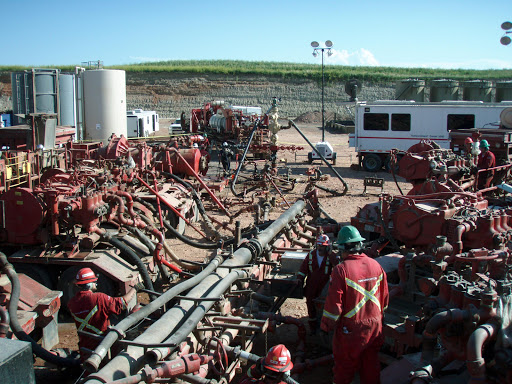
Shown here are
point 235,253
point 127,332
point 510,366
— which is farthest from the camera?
point 235,253

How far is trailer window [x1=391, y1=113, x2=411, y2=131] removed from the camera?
2048 centimetres

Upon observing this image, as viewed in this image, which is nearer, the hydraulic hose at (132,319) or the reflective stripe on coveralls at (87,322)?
the hydraulic hose at (132,319)

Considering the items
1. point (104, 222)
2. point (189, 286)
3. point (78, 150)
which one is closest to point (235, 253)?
point (189, 286)

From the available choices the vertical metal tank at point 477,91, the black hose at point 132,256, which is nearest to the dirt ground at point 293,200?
the black hose at point 132,256

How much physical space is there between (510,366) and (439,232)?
11.2ft

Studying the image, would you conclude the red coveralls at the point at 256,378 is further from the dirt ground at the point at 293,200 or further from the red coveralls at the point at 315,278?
the red coveralls at the point at 315,278

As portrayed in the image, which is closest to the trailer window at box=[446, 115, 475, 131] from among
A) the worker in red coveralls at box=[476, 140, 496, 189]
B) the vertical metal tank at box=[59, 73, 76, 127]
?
the worker in red coveralls at box=[476, 140, 496, 189]

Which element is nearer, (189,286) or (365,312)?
(365,312)

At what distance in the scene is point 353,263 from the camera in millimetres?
4555

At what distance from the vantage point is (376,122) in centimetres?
2078

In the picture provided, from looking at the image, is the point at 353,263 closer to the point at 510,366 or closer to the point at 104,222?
the point at 510,366

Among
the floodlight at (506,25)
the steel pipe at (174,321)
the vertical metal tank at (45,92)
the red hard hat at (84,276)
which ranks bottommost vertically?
the steel pipe at (174,321)

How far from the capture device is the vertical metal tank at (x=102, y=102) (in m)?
21.0

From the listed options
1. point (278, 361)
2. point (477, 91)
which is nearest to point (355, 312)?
point (278, 361)
